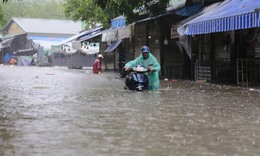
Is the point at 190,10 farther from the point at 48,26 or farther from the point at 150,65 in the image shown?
the point at 48,26

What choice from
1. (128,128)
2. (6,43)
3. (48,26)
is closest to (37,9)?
(48,26)

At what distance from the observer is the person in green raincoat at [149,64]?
41.9ft

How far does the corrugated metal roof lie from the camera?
186 feet

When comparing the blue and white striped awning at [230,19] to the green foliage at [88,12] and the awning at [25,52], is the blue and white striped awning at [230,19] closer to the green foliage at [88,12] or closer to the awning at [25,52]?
the green foliage at [88,12]

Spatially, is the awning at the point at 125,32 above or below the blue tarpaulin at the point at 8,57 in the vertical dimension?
above

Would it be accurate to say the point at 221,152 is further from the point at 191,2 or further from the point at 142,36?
the point at 142,36

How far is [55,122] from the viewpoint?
21.1 feet

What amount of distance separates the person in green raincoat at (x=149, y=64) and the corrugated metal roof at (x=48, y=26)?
4477 cm

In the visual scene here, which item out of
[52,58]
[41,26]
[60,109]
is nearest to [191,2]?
[60,109]

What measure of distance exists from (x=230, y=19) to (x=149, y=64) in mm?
2692

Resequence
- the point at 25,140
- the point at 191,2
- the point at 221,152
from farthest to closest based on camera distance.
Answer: the point at 191,2 < the point at 25,140 < the point at 221,152

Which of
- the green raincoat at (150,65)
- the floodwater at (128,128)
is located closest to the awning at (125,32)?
the green raincoat at (150,65)

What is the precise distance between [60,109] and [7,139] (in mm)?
2888

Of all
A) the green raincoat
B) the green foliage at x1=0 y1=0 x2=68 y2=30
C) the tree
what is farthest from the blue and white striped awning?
the green foliage at x1=0 y1=0 x2=68 y2=30
